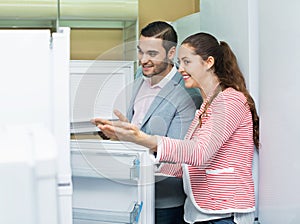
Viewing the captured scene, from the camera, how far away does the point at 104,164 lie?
1.44 metres

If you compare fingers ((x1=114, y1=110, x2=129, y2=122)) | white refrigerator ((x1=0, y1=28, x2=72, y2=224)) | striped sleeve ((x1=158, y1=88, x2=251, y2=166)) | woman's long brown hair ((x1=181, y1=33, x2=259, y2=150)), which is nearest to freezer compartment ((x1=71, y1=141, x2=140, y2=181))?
fingers ((x1=114, y1=110, x2=129, y2=122))

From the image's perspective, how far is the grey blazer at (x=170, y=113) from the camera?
1.54m

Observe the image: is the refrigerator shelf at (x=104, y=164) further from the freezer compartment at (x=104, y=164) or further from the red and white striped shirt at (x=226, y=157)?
the red and white striped shirt at (x=226, y=157)

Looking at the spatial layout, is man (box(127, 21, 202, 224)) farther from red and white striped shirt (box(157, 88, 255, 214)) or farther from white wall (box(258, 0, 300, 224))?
white wall (box(258, 0, 300, 224))

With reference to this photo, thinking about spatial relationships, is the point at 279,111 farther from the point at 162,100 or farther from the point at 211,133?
the point at 162,100

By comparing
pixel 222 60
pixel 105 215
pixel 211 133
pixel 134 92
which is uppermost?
pixel 222 60

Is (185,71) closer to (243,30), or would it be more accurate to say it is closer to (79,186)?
(243,30)

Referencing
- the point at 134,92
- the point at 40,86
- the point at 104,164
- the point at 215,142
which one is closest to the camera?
the point at 40,86

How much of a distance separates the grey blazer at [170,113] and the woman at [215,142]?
0.25 ft

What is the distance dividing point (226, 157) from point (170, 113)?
270 millimetres

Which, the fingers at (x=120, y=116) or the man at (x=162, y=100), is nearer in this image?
the fingers at (x=120, y=116)

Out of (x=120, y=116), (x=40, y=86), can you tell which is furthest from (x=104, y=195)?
(x=40, y=86)

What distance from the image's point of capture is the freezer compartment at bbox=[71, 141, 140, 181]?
4.67 feet

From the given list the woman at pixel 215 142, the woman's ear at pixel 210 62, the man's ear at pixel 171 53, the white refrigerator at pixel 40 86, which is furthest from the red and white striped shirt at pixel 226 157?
the white refrigerator at pixel 40 86
